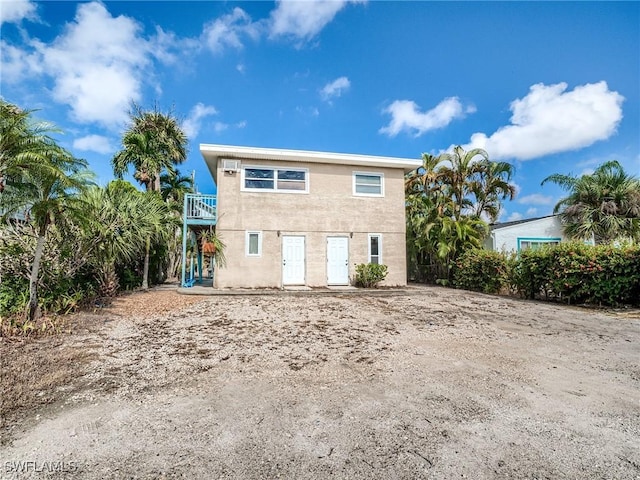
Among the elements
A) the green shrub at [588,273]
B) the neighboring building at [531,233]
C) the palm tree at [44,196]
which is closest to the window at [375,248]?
the green shrub at [588,273]

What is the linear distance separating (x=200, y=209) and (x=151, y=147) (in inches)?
259

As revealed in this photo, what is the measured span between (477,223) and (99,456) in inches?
604

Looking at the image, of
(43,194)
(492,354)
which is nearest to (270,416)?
(492,354)

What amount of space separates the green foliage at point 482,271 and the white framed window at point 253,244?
8.91 meters

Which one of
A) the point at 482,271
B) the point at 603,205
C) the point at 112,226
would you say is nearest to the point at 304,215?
the point at 112,226

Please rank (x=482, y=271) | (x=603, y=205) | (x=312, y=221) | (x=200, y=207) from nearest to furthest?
(x=200, y=207), (x=312, y=221), (x=482, y=271), (x=603, y=205)

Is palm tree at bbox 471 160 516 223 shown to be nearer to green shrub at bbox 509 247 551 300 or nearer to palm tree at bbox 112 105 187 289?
green shrub at bbox 509 247 551 300

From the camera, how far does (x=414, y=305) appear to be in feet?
30.2

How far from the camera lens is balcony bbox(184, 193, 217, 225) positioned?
39.5ft

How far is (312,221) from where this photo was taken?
1253 cm

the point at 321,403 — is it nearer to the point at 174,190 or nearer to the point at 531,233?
the point at 531,233

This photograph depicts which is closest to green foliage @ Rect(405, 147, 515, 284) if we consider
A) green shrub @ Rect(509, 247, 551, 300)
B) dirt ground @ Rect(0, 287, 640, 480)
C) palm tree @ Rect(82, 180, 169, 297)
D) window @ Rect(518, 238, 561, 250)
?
window @ Rect(518, 238, 561, 250)

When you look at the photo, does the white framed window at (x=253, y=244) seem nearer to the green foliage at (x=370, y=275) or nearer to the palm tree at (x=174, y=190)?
the green foliage at (x=370, y=275)

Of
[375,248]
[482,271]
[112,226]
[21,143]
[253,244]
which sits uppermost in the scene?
[21,143]
